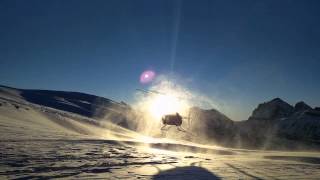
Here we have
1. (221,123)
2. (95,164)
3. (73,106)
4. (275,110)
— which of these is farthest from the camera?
(275,110)

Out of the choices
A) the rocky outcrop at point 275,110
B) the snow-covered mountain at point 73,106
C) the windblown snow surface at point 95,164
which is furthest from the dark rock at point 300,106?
the windblown snow surface at point 95,164

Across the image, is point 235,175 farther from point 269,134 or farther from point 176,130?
point 269,134

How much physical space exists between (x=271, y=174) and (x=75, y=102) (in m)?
50.1

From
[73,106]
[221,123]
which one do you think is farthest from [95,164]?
[221,123]

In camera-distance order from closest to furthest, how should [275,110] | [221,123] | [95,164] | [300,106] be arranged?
[95,164] < [221,123] < [300,106] < [275,110]

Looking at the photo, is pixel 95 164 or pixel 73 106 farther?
pixel 73 106

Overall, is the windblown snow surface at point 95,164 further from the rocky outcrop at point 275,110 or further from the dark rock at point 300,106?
the rocky outcrop at point 275,110

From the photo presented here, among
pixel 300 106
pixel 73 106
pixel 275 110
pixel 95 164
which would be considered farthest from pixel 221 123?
pixel 95 164

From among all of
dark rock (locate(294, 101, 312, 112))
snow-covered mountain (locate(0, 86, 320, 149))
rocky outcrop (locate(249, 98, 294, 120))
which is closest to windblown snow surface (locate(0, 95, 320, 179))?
snow-covered mountain (locate(0, 86, 320, 149))

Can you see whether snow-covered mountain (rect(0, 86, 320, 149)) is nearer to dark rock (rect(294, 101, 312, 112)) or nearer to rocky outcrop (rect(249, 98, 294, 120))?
rocky outcrop (rect(249, 98, 294, 120))

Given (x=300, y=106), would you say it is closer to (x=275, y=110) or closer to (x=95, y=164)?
(x=275, y=110)

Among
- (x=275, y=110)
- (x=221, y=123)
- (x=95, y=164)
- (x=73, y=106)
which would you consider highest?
(x=275, y=110)

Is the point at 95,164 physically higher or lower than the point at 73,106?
Result: lower

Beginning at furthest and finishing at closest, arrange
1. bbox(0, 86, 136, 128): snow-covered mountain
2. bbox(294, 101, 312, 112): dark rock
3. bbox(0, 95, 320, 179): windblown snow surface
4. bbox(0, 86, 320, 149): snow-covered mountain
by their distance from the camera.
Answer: bbox(294, 101, 312, 112): dark rock
bbox(0, 86, 320, 149): snow-covered mountain
bbox(0, 86, 136, 128): snow-covered mountain
bbox(0, 95, 320, 179): windblown snow surface
